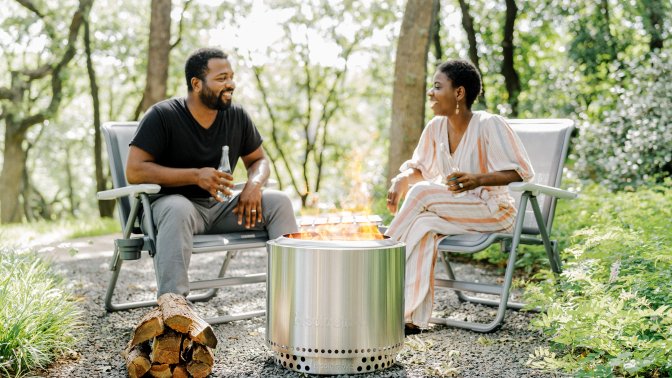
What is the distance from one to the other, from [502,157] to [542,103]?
21.5ft

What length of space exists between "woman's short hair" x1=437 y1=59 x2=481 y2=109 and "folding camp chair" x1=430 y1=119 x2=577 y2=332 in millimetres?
543

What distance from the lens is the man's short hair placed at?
12.5ft

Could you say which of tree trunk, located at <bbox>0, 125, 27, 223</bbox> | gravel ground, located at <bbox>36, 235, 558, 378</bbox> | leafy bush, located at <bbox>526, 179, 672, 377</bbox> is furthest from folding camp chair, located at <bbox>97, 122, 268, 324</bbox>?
tree trunk, located at <bbox>0, 125, 27, 223</bbox>

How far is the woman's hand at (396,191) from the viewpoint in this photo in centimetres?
380

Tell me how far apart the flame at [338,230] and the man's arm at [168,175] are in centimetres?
69

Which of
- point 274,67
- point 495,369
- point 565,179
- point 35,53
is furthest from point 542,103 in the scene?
point 35,53

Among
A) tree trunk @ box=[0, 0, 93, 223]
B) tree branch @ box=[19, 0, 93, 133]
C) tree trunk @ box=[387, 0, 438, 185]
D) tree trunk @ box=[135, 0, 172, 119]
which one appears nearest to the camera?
tree trunk @ box=[387, 0, 438, 185]

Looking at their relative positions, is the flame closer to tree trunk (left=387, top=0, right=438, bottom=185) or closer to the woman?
the woman

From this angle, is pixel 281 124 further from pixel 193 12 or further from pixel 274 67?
pixel 193 12

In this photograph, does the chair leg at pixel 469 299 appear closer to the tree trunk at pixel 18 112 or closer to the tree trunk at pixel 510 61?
the tree trunk at pixel 510 61

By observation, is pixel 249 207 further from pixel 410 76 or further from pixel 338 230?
pixel 410 76

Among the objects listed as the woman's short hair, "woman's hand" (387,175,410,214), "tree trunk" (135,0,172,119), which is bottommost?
"woman's hand" (387,175,410,214)

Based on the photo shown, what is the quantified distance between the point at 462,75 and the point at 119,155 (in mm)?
1973

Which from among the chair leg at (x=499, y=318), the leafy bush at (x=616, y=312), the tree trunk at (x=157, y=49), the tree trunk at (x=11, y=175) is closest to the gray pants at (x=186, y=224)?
the chair leg at (x=499, y=318)
